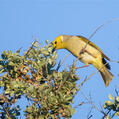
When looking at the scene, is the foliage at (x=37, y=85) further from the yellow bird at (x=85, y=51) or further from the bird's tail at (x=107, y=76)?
the bird's tail at (x=107, y=76)

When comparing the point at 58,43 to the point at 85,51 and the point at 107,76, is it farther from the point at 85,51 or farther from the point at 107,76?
the point at 107,76

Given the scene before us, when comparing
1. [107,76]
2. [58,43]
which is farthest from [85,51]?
[107,76]

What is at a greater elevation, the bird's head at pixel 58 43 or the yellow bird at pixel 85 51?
the bird's head at pixel 58 43

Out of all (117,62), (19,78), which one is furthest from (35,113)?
(117,62)

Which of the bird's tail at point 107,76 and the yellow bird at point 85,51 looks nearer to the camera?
the yellow bird at point 85,51

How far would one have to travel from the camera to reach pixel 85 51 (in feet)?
17.2

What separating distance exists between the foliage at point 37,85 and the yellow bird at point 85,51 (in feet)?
5.42

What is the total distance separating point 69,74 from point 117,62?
636 millimetres

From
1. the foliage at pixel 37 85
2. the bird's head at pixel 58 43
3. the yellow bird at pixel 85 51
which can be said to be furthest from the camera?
the bird's head at pixel 58 43

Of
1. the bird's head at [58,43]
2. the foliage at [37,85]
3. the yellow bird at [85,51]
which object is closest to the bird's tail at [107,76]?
the yellow bird at [85,51]

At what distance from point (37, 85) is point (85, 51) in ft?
7.11

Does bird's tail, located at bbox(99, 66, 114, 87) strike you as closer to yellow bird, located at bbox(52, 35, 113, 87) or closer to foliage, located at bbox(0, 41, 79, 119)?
yellow bird, located at bbox(52, 35, 113, 87)

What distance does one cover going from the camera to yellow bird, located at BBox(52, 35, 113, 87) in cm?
516

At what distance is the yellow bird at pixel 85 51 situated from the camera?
5.16 m
